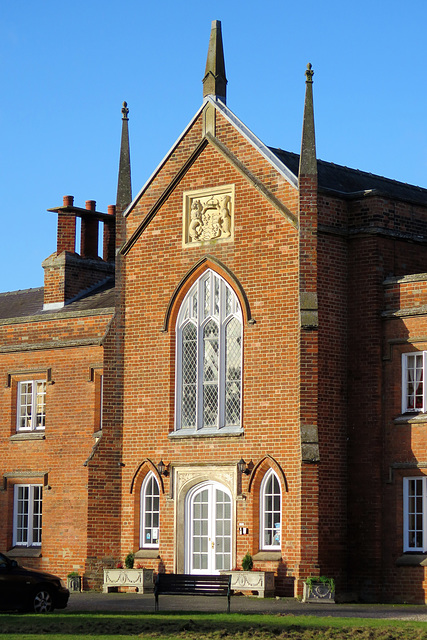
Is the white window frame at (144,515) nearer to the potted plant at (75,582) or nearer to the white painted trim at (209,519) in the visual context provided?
the white painted trim at (209,519)

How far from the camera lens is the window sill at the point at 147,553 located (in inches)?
1241

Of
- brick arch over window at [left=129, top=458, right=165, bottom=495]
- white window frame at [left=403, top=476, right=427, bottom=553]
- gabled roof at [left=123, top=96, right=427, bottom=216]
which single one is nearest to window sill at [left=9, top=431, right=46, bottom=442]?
brick arch over window at [left=129, top=458, right=165, bottom=495]

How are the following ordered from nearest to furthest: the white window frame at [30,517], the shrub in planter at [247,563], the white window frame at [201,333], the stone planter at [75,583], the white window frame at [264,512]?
the shrub in planter at [247,563] < the white window frame at [264,512] < the white window frame at [201,333] < the stone planter at [75,583] < the white window frame at [30,517]

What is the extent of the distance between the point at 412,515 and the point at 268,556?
3.54 m

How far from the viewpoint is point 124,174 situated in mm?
34188

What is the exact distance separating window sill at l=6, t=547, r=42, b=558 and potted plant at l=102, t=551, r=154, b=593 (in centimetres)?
427

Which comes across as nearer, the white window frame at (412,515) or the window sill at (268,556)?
the white window frame at (412,515)

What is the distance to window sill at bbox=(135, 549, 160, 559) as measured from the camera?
31531 millimetres

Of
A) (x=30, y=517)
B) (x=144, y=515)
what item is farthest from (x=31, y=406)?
(x=144, y=515)

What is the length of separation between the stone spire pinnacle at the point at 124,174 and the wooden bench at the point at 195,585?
41.0 feet

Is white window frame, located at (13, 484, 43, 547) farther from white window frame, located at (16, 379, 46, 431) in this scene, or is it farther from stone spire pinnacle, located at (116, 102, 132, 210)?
stone spire pinnacle, located at (116, 102, 132, 210)

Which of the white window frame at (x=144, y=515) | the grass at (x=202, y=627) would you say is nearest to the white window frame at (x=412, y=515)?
the grass at (x=202, y=627)

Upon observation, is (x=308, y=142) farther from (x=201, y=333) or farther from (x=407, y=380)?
(x=407, y=380)

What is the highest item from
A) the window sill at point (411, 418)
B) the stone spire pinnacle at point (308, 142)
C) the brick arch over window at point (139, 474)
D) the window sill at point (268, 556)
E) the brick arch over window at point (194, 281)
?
the stone spire pinnacle at point (308, 142)
